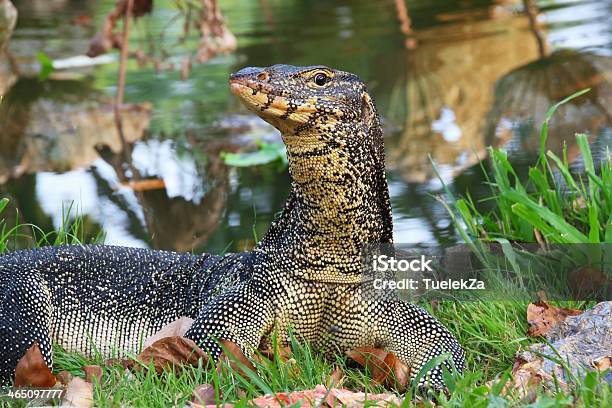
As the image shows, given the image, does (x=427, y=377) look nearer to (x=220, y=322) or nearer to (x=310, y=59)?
(x=220, y=322)

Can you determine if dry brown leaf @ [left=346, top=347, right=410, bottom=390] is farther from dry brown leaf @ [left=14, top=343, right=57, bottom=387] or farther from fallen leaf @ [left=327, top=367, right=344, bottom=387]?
dry brown leaf @ [left=14, top=343, right=57, bottom=387]

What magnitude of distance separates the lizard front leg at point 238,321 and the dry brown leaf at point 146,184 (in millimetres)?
4639

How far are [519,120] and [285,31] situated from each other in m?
5.67

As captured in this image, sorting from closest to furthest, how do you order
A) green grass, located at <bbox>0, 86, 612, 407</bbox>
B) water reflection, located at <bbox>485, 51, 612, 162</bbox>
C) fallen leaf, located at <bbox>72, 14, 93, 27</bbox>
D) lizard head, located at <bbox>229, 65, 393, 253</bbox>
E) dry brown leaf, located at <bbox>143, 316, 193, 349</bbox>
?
green grass, located at <bbox>0, 86, 612, 407</bbox>
lizard head, located at <bbox>229, 65, 393, 253</bbox>
dry brown leaf, located at <bbox>143, 316, 193, 349</bbox>
water reflection, located at <bbox>485, 51, 612, 162</bbox>
fallen leaf, located at <bbox>72, 14, 93, 27</bbox>

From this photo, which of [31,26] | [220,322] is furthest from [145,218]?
[31,26]

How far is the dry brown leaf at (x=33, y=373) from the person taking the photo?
434 cm

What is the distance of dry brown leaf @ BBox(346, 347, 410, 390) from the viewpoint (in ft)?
14.6

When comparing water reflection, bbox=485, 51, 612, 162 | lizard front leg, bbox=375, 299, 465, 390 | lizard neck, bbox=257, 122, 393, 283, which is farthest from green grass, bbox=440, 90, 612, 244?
water reflection, bbox=485, 51, 612, 162

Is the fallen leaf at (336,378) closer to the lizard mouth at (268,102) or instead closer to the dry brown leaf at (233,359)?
the dry brown leaf at (233,359)

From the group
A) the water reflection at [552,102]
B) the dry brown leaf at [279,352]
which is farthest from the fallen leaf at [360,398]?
the water reflection at [552,102]

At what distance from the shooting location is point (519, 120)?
420 inches

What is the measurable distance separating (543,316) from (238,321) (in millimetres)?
1470

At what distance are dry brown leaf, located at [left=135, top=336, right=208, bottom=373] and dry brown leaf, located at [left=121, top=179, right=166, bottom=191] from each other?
4.74 meters

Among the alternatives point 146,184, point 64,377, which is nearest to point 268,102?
point 64,377
